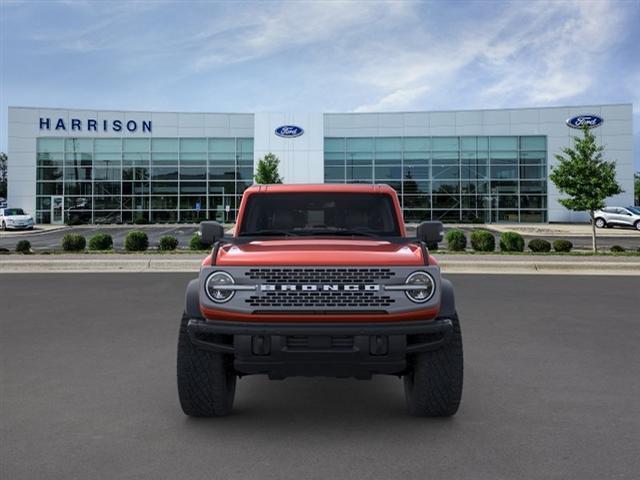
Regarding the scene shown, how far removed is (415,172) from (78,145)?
27.3 m

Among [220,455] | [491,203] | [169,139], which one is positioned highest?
[169,139]

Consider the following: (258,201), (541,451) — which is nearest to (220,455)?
(541,451)

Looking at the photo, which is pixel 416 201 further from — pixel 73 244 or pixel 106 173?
pixel 73 244

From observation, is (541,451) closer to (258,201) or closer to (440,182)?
(258,201)

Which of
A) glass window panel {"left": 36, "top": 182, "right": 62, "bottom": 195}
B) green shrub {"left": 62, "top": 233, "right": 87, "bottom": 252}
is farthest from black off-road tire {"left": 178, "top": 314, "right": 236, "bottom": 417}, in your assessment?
glass window panel {"left": 36, "top": 182, "right": 62, "bottom": 195}

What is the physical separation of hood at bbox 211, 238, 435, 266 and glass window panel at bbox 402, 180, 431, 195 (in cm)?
4220

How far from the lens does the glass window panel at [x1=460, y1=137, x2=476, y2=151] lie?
46.1 m

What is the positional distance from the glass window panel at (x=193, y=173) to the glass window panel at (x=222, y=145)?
1.76 m

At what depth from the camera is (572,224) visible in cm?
4491

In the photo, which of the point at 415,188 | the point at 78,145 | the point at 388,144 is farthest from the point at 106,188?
the point at 415,188

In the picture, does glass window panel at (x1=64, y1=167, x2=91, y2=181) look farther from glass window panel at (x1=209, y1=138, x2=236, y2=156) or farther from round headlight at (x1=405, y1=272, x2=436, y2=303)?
round headlight at (x1=405, y1=272, x2=436, y2=303)

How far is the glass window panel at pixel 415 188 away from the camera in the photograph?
46156 mm

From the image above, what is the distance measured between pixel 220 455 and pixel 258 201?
2.55 metres

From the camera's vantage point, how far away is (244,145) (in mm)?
46906
